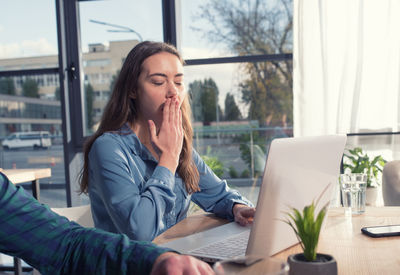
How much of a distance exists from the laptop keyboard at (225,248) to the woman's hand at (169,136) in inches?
16.9

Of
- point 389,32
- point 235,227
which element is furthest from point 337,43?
point 235,227

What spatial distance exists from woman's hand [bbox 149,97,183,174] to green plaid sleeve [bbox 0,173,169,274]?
2.00 feet

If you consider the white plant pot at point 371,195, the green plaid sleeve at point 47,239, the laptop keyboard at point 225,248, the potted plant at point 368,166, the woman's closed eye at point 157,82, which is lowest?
the white plant pot at point 371,195

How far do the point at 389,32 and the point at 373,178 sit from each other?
1.11 metres

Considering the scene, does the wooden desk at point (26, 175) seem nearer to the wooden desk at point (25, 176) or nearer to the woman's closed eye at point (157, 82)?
the wooden desk at point (25, 176)

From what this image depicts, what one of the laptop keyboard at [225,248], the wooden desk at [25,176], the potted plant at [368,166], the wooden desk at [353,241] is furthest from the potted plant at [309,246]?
the potted plant at [368,166]

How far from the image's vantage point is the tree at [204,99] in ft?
12.4

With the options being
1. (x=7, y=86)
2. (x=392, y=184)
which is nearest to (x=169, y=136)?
(x=392, y=184)

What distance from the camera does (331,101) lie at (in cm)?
342

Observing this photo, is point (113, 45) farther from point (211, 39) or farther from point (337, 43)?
point (337, 43)

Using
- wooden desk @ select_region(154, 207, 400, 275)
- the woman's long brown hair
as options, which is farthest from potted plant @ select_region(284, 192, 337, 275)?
the woman's long brown hair

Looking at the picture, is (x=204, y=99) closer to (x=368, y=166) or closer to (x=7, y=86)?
(x=368, y=166)

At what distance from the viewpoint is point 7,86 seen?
13.0 ft

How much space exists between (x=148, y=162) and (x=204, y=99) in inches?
88.6
